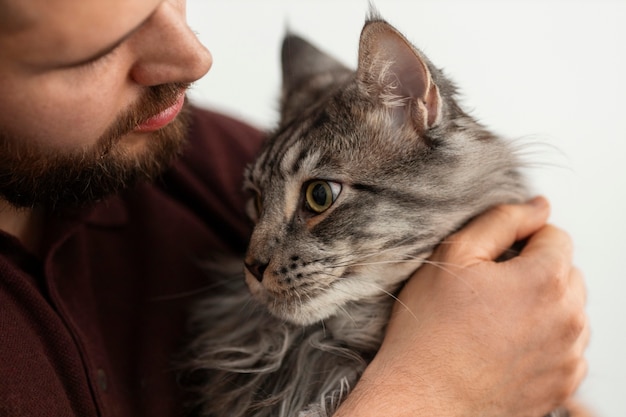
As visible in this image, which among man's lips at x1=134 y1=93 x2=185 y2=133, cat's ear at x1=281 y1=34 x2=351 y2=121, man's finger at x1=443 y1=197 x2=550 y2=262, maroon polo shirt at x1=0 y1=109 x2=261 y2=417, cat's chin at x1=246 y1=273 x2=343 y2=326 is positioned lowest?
maroon polo shirt at x1=0 y1=109 x2=261 y2=417

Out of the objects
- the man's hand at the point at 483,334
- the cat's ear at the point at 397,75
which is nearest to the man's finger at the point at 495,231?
the man's hand at the point at 483,334

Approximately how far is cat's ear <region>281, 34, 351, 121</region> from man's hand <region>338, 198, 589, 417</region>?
61cm

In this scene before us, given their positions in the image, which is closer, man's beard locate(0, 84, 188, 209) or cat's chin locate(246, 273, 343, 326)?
man's beard locate(0, 84, 188, 209)

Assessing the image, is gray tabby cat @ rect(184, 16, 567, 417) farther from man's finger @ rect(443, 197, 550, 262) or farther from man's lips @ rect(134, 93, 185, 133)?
man's lips @ rect(134, 93, 185, 133)

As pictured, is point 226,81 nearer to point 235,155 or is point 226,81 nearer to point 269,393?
point 235,155

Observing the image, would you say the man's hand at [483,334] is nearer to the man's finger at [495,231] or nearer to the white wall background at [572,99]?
the man's finger at [495,231]

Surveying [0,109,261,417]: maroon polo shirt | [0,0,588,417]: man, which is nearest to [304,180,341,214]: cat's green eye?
[0,0,588,417]: man

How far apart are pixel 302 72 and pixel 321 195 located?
0.61m

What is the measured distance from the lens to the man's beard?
4.29 feet

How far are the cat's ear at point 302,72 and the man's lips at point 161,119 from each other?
1.26 feet

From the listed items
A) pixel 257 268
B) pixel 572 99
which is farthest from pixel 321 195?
pixel 572 99

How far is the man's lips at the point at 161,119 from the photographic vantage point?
4.81 feet

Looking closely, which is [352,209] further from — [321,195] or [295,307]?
[295,307]

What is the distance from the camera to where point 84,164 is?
4.50 ft
